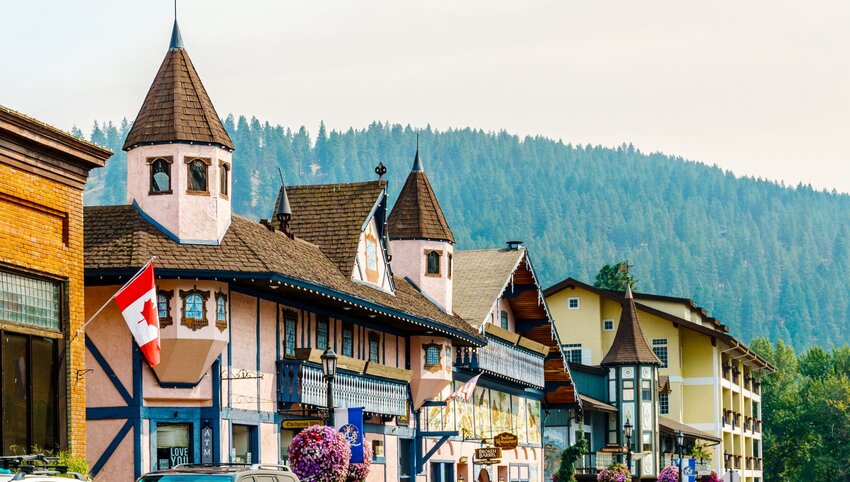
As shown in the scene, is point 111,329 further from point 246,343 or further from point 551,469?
point 551,469

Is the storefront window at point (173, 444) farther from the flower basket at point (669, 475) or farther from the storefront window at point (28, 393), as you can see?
the flower basket at point (669, 475)

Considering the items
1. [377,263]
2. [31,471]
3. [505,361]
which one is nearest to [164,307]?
[377,263]

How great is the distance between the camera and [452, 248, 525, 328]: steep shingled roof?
5438cm

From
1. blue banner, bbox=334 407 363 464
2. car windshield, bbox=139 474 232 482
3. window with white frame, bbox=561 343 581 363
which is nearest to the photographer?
car windshield, bbox=139 474 232 482

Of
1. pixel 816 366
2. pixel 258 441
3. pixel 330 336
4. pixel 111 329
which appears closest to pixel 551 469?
pixel 330 336

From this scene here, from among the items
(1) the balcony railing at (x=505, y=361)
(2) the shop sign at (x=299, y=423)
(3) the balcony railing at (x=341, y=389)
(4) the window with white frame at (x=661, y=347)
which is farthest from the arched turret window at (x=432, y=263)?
(4) the window with white frame at (x=661, y=347)

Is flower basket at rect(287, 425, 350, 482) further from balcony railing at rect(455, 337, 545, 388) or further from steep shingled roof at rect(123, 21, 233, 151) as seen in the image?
balcony railing at rect(455, 337, 545, 388)

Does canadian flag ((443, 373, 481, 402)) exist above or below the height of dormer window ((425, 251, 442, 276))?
below

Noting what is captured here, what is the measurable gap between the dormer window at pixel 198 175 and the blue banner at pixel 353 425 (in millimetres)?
6861

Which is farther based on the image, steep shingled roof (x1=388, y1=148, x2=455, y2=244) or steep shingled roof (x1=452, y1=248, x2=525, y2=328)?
steep shingled roof (x1=452, y1=248, x2=525, y2=328)

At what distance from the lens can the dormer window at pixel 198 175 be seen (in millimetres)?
36844

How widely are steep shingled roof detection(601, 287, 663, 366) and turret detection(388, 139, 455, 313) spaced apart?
26.9m

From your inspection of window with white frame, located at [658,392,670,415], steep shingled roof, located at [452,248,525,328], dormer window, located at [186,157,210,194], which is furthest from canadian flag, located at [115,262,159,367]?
window with white frame, located at [658,392,670,415]

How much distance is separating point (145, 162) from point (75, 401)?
894cm
